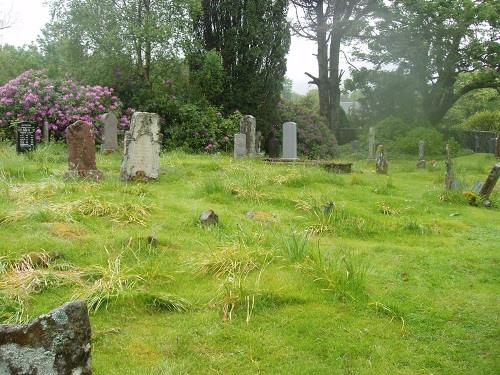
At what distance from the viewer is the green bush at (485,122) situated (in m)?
37.3

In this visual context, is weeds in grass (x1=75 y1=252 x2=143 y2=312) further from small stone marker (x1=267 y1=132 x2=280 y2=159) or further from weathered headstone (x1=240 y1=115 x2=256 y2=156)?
small stone marker (x1=267 y1=132 x2=280 y2=159)

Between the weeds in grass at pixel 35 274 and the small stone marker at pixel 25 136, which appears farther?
the small stone marker at pixel 25 136

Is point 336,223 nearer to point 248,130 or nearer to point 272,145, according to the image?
point 248,130

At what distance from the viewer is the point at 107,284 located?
530cm

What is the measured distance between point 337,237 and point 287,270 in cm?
224

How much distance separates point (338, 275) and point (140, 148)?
22.2 feet

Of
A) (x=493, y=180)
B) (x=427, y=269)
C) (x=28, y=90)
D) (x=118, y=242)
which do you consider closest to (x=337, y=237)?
(x=427, y=269)

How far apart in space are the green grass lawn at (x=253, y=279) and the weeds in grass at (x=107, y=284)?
19mm

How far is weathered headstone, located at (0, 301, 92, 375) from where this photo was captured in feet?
9.48

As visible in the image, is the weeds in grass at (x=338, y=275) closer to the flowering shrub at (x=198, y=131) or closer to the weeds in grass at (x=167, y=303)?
the weeds in grass at (x=167, y=303)

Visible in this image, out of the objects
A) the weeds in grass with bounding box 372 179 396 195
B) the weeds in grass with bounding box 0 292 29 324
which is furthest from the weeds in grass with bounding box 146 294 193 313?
the weeds in grass with bounding box 372 179 396 195

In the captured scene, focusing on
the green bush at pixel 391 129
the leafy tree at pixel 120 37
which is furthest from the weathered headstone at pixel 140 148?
the green bush at pixel 391 129

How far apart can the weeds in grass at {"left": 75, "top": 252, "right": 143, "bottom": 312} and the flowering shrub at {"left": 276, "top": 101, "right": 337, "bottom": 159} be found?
64.0 ft

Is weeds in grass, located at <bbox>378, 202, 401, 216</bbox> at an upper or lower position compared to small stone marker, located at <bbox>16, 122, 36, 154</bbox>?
lower
